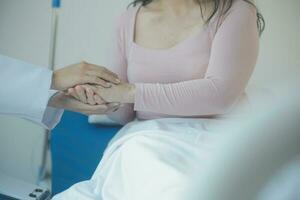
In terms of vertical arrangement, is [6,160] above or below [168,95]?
below

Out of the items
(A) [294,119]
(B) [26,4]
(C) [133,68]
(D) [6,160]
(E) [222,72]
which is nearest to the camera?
(A) [294,119]

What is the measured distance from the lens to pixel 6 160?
6.53 ft

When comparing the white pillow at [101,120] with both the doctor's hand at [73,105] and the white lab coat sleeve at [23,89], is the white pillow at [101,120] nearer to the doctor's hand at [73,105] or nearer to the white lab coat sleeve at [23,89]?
the doctor's hand at [73,105]

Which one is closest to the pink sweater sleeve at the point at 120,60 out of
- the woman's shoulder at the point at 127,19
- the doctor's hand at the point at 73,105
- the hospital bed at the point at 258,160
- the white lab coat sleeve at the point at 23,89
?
the woman's shoulder at the point at 127,19

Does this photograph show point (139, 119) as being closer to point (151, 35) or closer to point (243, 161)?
point (151, 35)

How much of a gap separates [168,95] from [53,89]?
1.01 feet

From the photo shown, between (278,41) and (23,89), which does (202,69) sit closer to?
(23,89)

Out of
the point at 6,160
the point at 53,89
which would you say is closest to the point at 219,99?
the point at 53,89

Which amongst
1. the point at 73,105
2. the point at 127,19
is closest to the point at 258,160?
the point at 73,105

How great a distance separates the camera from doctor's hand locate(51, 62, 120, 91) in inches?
43.7

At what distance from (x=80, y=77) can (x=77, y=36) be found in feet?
2.43

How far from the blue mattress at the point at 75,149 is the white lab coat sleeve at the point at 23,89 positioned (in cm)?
42

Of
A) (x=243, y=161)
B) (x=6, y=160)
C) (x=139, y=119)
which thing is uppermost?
(x=243, y=161)

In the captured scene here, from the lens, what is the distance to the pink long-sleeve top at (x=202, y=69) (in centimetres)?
111
